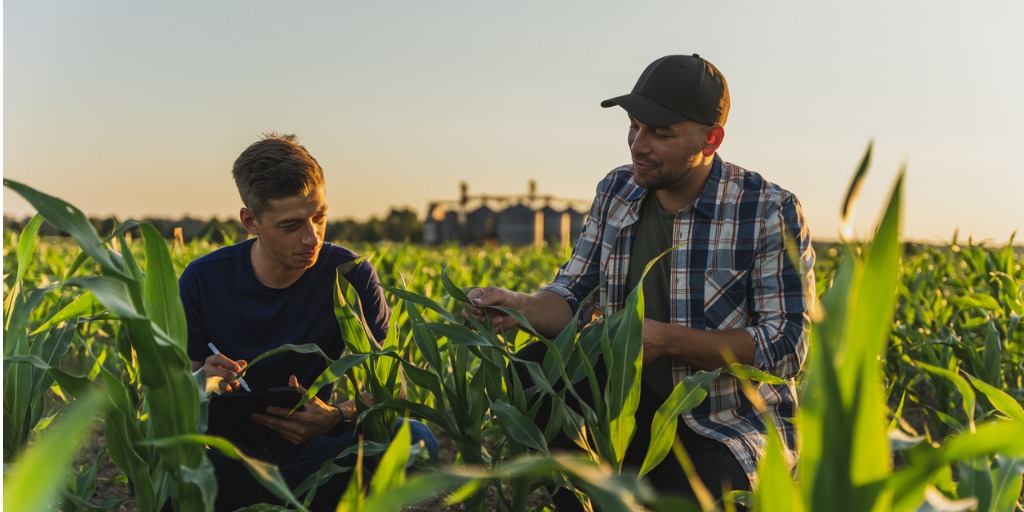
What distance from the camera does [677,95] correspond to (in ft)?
7.04

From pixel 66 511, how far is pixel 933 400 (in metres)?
3.94

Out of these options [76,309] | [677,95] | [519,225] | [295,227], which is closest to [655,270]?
[677,95]

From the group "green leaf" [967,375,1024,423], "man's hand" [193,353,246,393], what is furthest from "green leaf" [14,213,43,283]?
"green leaf" [967,375,1024,423]

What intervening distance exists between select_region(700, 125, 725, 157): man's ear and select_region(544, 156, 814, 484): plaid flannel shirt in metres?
0.05

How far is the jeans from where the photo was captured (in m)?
2.12

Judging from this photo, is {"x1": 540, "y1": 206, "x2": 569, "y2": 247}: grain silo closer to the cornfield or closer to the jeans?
the cornfield

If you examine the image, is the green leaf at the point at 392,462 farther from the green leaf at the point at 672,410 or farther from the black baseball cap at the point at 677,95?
the black baseball cap at the point at 677,95

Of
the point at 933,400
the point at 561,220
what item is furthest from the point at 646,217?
the point at 561,220

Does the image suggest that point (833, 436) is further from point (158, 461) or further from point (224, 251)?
point (224, 251)

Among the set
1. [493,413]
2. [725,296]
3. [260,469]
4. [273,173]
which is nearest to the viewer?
[260,469]

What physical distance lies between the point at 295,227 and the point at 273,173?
0.13m

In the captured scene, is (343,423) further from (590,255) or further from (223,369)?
(590,255)

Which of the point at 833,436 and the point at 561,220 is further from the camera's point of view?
the point at 561,220

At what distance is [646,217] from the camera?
240 centimetres
